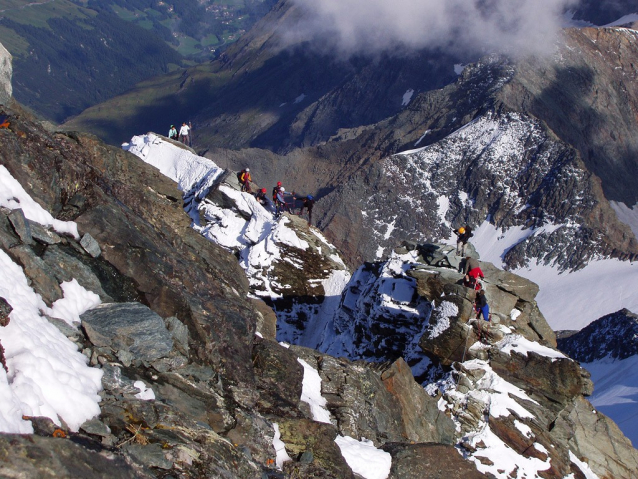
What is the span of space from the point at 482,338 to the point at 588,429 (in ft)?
22.6

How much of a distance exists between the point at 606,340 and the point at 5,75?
98.1 m

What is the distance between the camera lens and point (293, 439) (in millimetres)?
15977

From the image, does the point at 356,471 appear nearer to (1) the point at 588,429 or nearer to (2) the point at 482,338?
(2) the point at 482,338

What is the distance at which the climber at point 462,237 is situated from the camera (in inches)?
1455

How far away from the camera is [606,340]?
323 feet

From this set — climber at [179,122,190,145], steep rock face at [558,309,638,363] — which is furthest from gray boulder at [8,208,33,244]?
steep rock face at [558,309,638,363]

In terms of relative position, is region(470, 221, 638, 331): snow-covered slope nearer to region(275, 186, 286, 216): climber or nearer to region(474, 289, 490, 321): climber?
region(275, 186, 286, 216): climber

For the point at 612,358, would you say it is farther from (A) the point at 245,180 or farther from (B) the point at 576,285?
(A) the point at 245,180

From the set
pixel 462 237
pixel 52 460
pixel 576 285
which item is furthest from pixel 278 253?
pixel 576 285

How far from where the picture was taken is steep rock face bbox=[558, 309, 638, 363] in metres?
95.2

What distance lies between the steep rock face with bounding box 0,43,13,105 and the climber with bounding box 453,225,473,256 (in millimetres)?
24834

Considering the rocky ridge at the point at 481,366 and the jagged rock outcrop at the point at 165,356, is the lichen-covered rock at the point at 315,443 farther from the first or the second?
the rocky ridge at the point at 481,366

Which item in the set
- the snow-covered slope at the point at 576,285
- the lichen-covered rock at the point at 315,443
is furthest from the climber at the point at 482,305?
the snow-covered slope at the point at 576,285

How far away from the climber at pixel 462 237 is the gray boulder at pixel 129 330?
24892 mm
